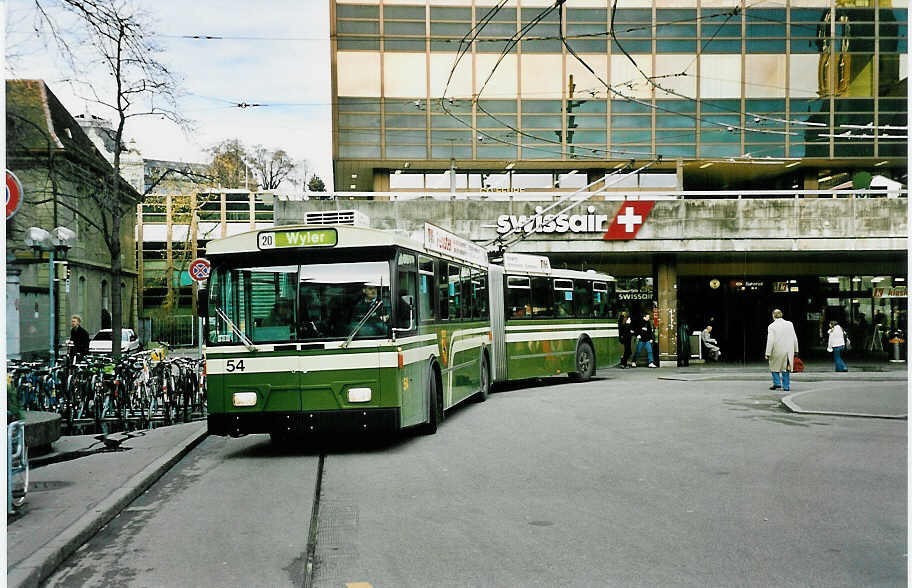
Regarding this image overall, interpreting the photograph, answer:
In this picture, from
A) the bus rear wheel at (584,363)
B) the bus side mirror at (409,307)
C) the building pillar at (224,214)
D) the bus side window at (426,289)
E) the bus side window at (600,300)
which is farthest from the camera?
the building pillar at (224,214)

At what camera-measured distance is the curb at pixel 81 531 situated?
6111 millimetres

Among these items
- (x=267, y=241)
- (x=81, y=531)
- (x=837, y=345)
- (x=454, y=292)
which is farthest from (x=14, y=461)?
(x=837, y=345)

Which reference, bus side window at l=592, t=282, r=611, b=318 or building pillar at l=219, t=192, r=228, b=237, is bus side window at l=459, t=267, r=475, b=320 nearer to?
bus side window at l=592, t=282, r=611, b=318

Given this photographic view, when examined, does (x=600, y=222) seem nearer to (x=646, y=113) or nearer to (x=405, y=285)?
(x=646, y=113)

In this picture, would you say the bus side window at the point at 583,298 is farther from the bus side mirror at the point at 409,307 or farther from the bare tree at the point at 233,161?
the bare tree at the point at 233,161

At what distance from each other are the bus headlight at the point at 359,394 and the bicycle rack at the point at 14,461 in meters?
3.87

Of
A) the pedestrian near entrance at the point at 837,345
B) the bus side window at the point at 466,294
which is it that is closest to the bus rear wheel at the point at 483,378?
the bus side window at the point at 466,294

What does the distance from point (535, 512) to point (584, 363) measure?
16.2m

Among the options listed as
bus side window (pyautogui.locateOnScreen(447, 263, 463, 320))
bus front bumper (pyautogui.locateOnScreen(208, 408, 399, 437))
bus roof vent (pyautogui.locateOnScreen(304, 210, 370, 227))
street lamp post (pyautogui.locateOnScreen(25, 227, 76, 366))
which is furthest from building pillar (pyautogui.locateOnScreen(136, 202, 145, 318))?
bus front bumper (pyautogui.locateOnScreen(208, 408, 399, 437))

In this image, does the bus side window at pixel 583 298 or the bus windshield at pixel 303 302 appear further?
the bus side window at pixel 583 298

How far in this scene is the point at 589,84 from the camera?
1484 inches

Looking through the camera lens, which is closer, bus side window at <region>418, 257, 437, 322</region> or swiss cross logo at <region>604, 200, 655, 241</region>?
bus side window at <region>418, 257, 437, 322</region>

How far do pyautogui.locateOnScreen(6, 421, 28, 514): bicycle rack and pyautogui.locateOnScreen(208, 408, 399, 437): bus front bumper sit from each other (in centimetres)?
315

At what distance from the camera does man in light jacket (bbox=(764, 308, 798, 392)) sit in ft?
63.9
